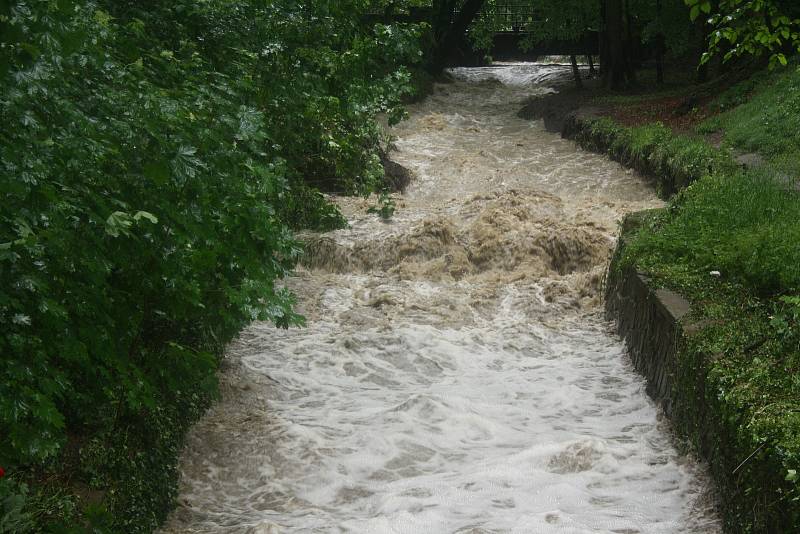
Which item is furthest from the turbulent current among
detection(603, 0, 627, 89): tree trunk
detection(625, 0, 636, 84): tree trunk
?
detection(625, 0, 636, 84): tree trunk

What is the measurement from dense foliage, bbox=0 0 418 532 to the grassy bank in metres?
2.70

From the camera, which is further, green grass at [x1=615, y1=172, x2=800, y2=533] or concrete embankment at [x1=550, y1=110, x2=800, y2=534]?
→ green grass at [x1=615, y1=172, x2=800, y2=533]

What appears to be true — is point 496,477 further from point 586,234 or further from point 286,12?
point 586,234

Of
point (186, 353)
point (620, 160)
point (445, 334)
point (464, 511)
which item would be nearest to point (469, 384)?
point (445, 334)

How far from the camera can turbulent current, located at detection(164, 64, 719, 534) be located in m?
5.69

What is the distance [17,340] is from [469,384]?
521cm

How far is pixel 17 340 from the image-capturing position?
3613 mm

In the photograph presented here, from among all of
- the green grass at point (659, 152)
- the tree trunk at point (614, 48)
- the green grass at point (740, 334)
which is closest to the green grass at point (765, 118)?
the green grass at point (659, 152)

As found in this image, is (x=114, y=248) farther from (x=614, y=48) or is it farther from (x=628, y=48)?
(x=628, y=48)

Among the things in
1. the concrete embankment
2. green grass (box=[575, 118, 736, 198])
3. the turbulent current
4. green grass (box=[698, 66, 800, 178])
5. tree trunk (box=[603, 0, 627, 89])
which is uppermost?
tree trunk (box=[603, 0, 627, 89])

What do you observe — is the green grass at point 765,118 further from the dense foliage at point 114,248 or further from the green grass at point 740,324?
the dense foliage at point 114,248

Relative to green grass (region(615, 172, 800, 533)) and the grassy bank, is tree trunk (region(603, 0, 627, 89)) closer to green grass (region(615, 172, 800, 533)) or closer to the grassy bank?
the grassy bank

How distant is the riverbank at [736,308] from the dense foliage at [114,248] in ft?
8.89

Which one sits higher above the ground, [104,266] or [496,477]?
[104,266]
